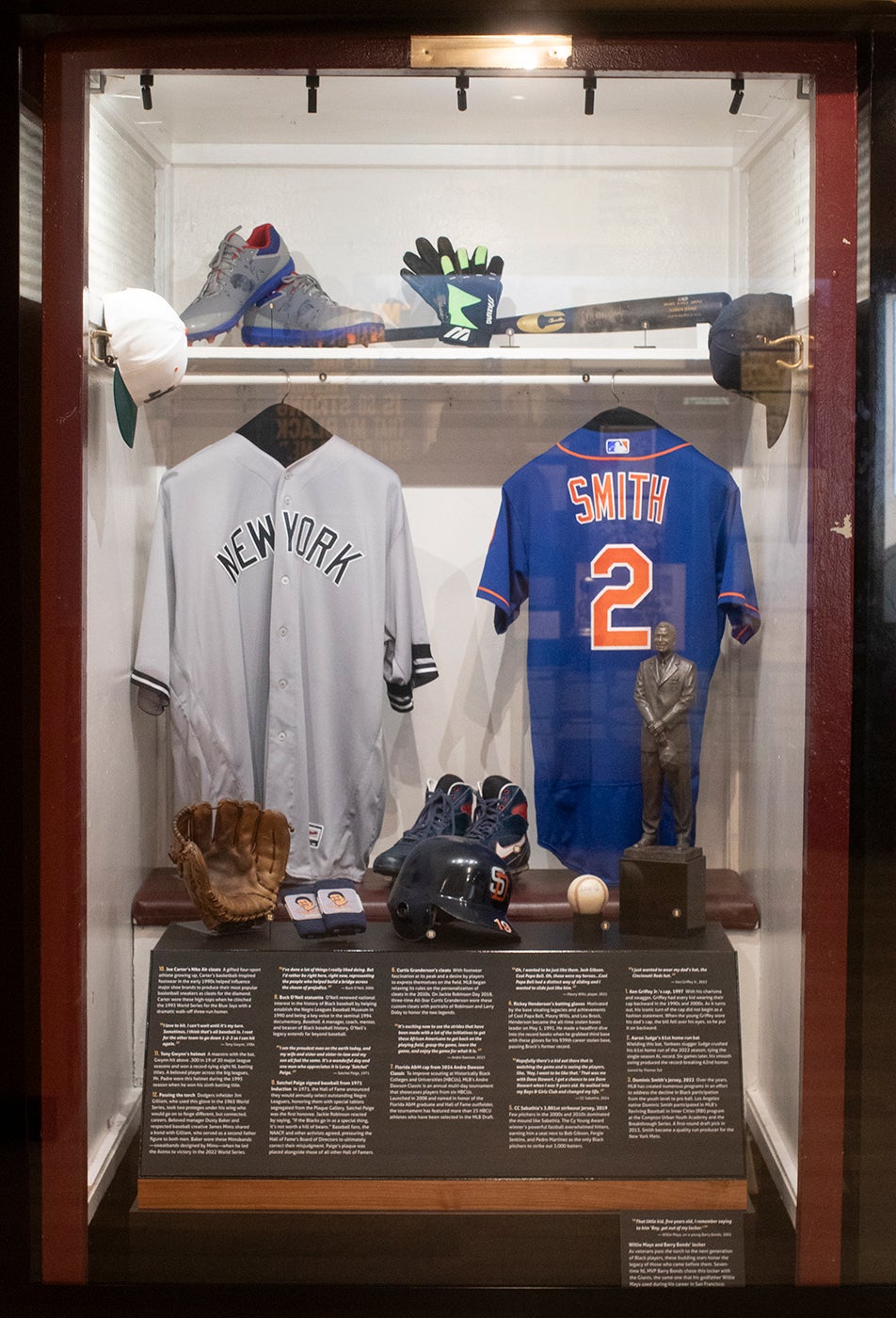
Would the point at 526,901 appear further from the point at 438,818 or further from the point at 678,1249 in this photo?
the point at 678,1249

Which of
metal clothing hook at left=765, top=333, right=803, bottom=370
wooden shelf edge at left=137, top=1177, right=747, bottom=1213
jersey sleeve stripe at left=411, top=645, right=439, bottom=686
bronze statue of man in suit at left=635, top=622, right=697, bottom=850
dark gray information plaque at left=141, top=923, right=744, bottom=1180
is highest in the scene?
metal clothing hook at left=765, top=333, right=803, bottom=370

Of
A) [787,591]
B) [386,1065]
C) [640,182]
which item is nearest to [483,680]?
[787,591]

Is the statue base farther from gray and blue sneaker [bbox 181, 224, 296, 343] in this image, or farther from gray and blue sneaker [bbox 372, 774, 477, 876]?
gray and blue sneaker [bbox 181, 224, 296, 343]

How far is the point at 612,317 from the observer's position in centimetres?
211

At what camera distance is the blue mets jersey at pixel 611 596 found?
218 cm

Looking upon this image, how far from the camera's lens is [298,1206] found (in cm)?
191

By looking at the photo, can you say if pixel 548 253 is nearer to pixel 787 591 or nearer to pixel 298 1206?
pixel 787 591

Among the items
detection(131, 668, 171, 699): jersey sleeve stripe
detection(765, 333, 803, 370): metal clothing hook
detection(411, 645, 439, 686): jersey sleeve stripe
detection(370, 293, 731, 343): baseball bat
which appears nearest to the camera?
detection(765, 333, 803, 370): metal clothing hook

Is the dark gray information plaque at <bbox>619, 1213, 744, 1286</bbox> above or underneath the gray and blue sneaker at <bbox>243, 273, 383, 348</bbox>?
underneath

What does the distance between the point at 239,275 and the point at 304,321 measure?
15 centimetres

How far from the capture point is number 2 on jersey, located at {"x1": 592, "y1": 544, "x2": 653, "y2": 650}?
2172mm

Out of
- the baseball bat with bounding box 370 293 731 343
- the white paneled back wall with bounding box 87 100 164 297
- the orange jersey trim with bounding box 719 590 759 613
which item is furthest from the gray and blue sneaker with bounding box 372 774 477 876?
Answer: the white paneled back wall with bounding box 87 100 164 297

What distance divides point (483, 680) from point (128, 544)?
2.48 feet

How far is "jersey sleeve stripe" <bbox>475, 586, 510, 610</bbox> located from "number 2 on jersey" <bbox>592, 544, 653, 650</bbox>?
0.18m
